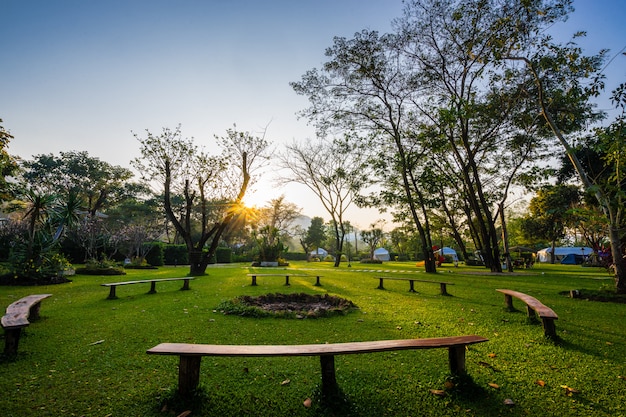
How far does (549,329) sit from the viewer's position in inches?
177

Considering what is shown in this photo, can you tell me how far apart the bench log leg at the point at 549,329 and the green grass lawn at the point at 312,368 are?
0.41ft

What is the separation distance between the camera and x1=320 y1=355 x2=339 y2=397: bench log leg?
2.69 metres

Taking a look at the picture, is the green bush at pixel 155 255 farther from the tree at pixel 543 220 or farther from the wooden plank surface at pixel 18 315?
the tree at pixel 543 220

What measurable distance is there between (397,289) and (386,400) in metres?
7.74

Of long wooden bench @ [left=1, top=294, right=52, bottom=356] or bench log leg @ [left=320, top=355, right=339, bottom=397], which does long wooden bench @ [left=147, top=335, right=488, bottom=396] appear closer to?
bench log leg @ [left=320, top=355, right=339, bottom=397]

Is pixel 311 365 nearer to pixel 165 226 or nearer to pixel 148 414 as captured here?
pixel 148 414

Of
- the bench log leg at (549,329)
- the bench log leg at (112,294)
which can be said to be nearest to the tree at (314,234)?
the bench log leg at (112,294)

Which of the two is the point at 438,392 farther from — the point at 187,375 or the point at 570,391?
the point at 187,375

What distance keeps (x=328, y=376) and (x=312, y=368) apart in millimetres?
831

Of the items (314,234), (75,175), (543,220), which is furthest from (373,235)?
(75,175)

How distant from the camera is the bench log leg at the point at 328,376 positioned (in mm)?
2686

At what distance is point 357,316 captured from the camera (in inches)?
237

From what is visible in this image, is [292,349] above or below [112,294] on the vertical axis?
above

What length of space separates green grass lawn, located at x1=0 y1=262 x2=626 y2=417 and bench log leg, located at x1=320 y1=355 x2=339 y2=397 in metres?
0.13
